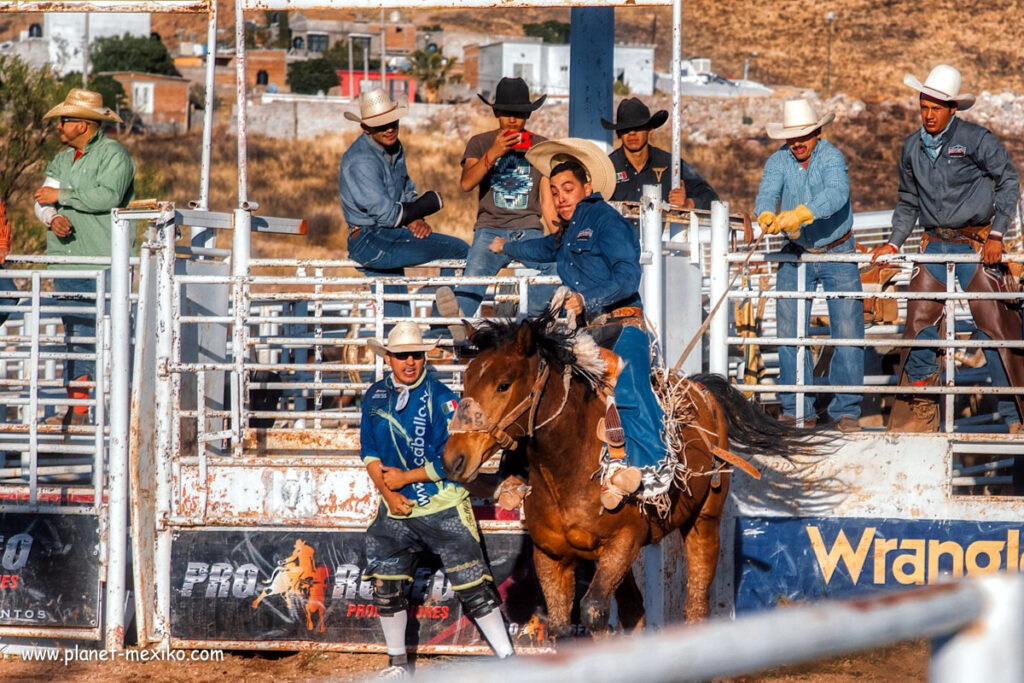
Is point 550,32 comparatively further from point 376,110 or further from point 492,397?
point 492,397

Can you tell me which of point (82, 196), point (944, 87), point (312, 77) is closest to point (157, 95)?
point (312, 77)

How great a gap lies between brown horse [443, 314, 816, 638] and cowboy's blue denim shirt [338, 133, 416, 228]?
103 inches

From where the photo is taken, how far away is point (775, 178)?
8398mm

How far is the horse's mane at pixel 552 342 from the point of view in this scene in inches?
210

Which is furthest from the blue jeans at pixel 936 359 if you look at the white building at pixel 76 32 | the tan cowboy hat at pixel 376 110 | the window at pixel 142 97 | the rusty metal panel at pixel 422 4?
the white building at pixel 76 32

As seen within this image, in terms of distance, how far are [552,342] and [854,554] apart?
3007mm

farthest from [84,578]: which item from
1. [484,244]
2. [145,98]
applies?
[145,98]

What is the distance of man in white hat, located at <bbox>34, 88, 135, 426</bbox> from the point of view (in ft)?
28.6

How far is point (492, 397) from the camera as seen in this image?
5.15m

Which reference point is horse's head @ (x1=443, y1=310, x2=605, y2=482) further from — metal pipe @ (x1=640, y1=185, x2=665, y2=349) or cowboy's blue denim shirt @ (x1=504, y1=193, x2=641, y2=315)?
metal pipe @ (x1=640, y1=185, x2=665, y2=349)

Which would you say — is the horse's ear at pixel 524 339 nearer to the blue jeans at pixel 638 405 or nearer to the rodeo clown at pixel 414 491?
the blue jeans at pixel 638 405

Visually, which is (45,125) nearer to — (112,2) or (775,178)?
(112,2)

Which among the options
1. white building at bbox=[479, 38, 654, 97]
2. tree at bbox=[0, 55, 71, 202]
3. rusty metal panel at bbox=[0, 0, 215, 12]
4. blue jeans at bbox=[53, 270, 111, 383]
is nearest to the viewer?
rusty metal panel at bbox=[0, 0, 215, 12]

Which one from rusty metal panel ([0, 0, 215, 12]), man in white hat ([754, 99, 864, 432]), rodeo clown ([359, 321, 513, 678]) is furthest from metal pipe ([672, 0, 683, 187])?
rusty metal panel ([0, 0, 215, 12])
